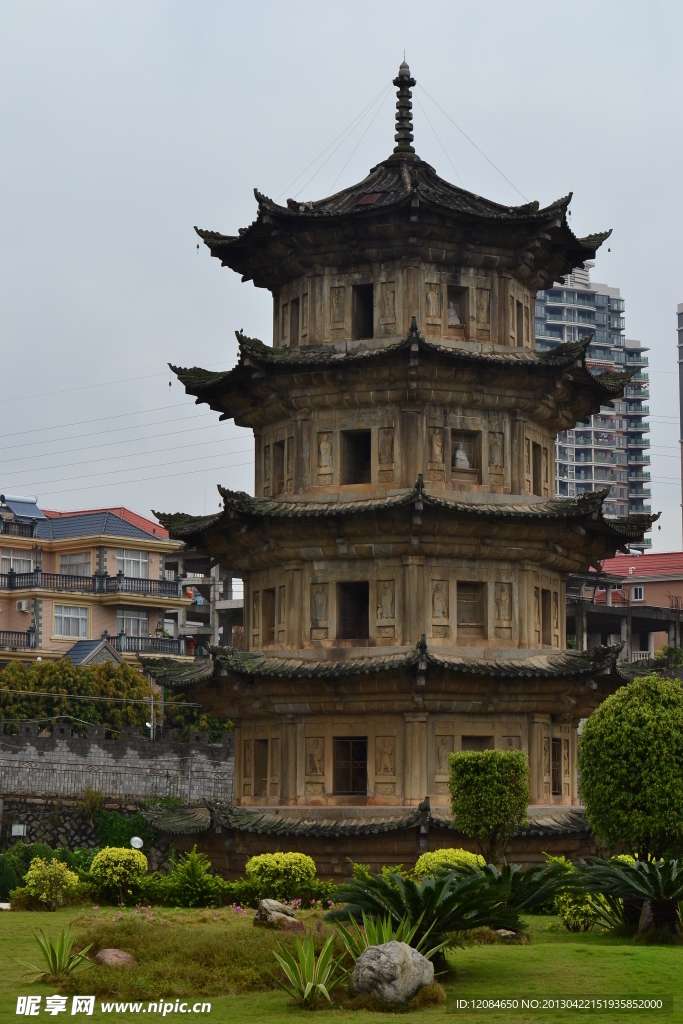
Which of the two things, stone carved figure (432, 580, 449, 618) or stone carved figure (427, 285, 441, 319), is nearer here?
stone carved figure (432, 580, 449, 618)

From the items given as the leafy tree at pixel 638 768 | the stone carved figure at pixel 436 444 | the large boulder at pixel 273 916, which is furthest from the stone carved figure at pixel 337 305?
the large boulder at pixel 273 916

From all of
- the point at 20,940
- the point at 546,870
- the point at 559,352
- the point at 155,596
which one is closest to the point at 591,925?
the point at 546,870

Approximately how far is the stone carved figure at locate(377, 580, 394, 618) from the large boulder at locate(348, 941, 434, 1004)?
20366 millimetres

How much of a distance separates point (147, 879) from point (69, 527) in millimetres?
55210

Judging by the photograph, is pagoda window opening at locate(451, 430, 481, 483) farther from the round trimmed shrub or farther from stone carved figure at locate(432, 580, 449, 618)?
the round trimmed shrub

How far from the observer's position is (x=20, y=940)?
101 ft

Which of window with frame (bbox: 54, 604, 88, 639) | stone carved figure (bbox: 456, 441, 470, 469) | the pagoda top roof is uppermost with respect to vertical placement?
the pagoda top roof

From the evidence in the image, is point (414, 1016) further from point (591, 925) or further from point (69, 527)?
point (69, 527)

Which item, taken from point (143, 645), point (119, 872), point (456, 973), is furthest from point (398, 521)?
point (143, 645)

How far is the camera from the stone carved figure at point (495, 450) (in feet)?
144

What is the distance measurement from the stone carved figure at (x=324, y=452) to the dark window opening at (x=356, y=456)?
0.37 m

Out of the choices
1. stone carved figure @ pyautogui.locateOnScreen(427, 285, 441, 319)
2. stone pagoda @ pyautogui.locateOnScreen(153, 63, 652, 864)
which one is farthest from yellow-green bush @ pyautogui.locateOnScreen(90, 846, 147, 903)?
stone carved figure @ pyautogui.locateOnScreen(427, 285, 441, 319)

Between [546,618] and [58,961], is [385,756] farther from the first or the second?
[58,961]

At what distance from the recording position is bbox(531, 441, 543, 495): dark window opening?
4544 cm
